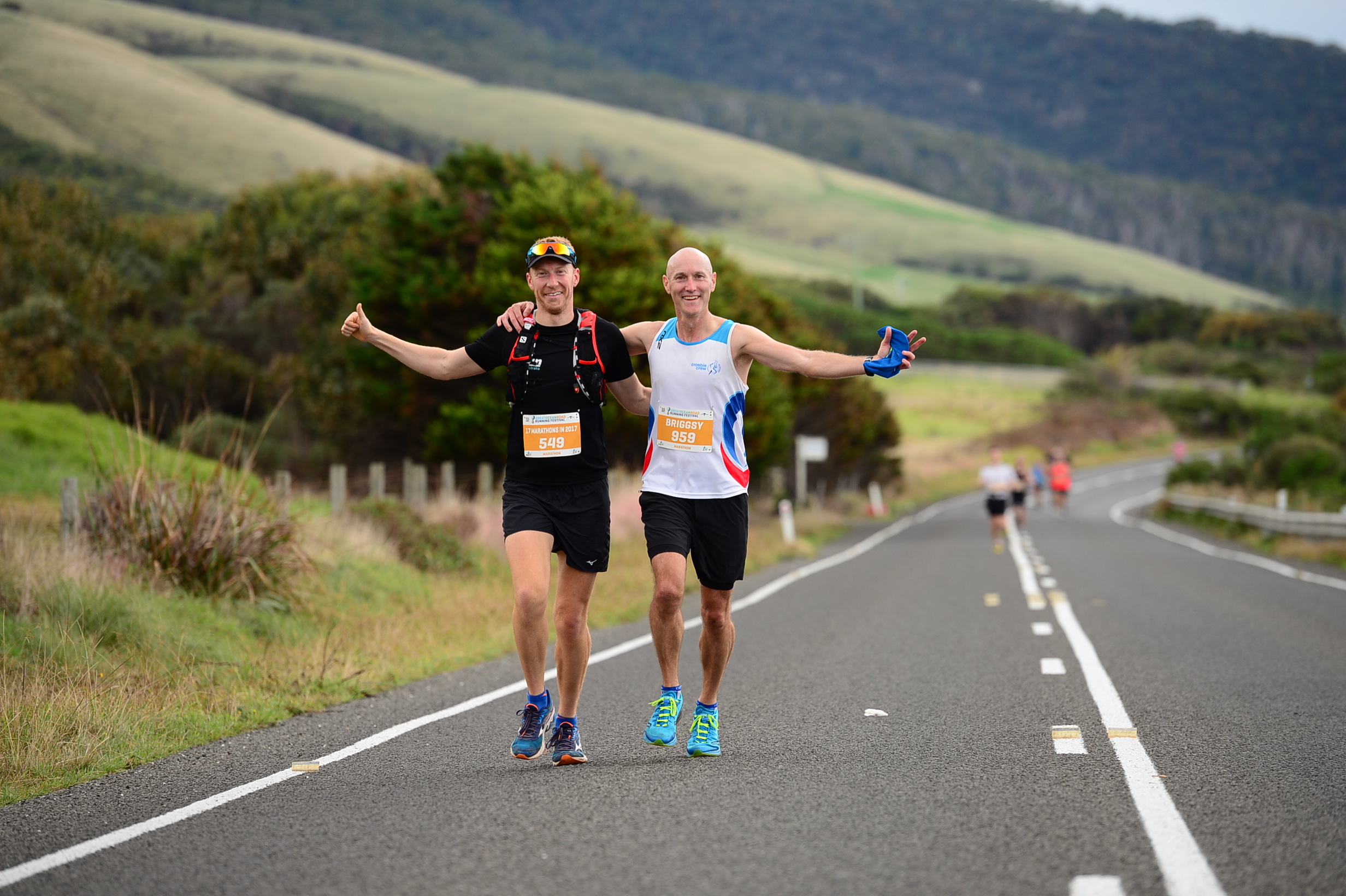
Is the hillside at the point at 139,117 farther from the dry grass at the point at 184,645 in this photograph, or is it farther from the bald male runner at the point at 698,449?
the bald male runner at the point at 698,449

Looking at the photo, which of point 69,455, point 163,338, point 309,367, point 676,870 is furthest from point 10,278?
point 676,870

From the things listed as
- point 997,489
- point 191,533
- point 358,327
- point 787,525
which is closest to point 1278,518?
point 997,489

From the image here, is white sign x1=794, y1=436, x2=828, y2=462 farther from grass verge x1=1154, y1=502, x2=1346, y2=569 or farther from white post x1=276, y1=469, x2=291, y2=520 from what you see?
white post x1=276, y1=469, x2=291, y2=520

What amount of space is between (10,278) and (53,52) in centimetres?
3997

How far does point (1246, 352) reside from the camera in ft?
381

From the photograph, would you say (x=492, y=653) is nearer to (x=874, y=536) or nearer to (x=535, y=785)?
(x=535, y=785)

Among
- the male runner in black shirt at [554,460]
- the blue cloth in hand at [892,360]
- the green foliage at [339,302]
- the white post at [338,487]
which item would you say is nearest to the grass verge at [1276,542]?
the green foliage at [339,302]

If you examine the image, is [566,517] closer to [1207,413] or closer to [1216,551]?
[1216,551]

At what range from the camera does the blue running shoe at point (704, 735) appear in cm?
641

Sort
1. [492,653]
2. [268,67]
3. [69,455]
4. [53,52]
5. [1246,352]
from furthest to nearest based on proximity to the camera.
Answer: [268,67] → [1246,352] → [53,52] → [69,455] → [492,653]

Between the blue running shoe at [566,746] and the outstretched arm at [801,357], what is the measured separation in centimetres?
197

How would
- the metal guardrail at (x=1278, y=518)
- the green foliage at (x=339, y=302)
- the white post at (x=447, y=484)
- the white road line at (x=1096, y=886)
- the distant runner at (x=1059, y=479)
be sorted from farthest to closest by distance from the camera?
the distant runner at (x=1059, y=479) < the green foliage at (x=339, y=302) < the metal guardrail at (x=1278, y=518) < the white post at (x=447, y=484) < the white road line at (x=1096, y=886)

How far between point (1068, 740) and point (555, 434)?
306 cm

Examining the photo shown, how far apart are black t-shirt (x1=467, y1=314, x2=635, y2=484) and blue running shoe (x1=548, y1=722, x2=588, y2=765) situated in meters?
1.17
